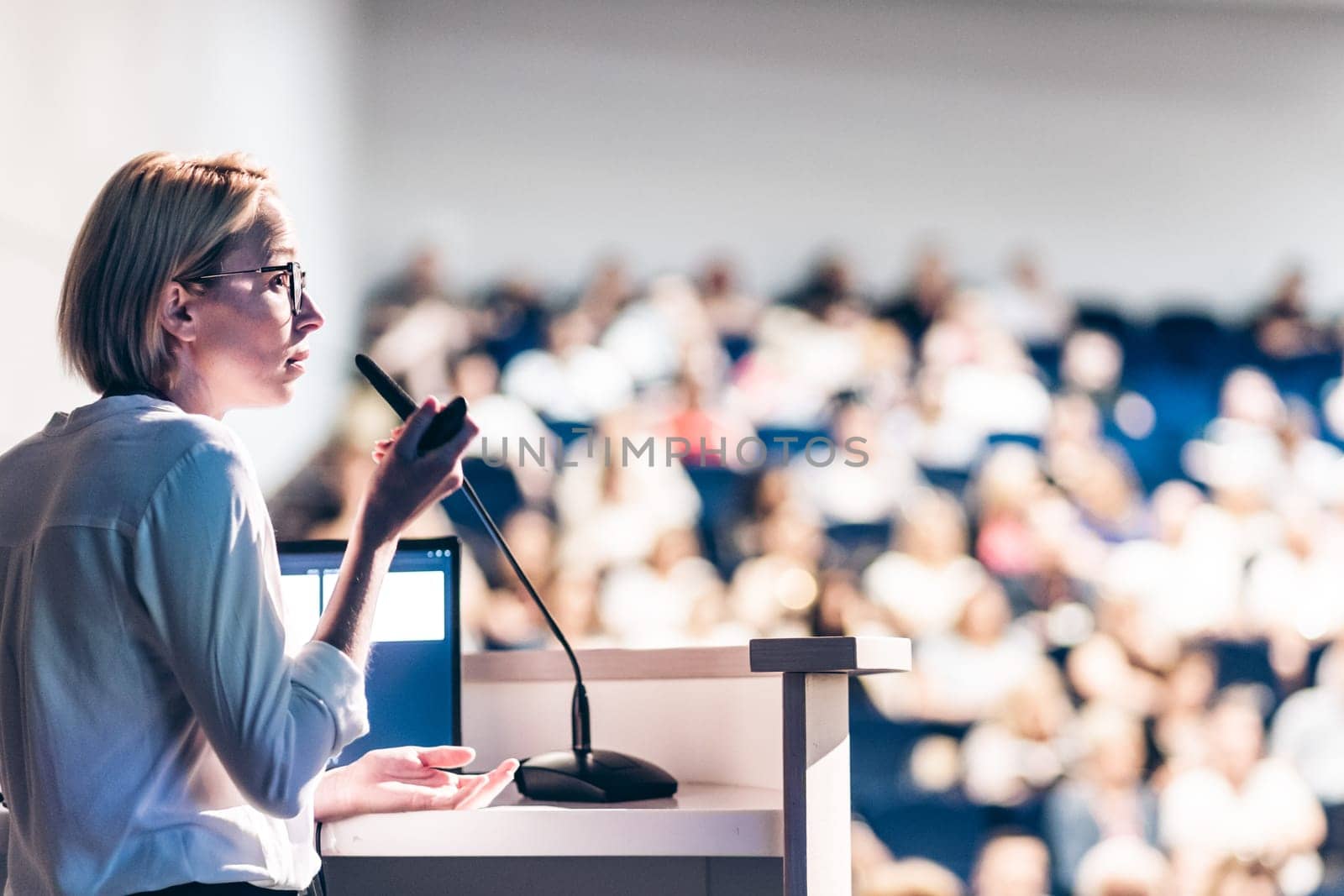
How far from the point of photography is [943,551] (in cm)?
254

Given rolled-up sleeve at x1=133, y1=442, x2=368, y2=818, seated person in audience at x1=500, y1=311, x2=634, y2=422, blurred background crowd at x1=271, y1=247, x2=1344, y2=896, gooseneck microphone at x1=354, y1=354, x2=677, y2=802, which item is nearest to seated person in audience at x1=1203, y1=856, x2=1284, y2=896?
blurred background crowd at x1=271, y1=247, x2=1344, y2=896

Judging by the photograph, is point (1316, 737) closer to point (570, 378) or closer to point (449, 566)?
point (570, 378)

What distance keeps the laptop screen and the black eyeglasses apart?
1.22ft

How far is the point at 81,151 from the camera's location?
1.29 metres

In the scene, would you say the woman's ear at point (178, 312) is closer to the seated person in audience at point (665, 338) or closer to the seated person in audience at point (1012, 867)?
the seated person in audience at point (665, 338)

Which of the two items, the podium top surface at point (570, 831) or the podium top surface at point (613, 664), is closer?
the podium top surface at point (570, 831)

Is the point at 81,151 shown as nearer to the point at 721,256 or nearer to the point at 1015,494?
the point at 721,256

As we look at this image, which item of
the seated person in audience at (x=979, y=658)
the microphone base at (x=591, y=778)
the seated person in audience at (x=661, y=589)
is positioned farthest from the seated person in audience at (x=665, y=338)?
the microphone base at (x=591, y=778)

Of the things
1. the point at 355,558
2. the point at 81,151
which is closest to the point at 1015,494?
the point at 81,151

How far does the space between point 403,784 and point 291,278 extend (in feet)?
1.35

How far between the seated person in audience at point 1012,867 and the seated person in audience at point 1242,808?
0.85 feet

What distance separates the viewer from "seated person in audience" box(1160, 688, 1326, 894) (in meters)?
2.48

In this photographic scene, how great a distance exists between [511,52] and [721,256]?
0.62 meters

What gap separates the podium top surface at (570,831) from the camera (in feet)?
2.91
